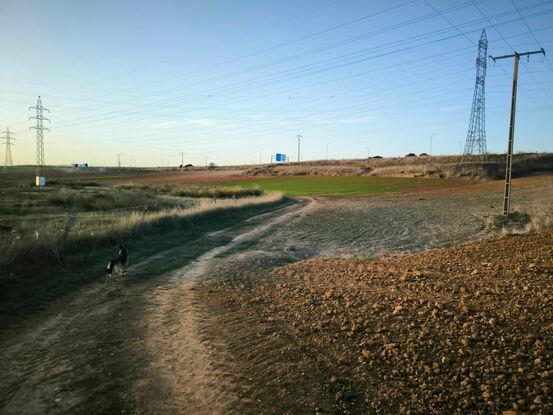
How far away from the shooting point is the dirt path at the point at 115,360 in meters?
5.36

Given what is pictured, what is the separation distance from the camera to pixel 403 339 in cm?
600

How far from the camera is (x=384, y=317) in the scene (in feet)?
22.5

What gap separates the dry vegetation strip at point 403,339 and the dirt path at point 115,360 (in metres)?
0.68

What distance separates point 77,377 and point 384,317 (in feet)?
17.4

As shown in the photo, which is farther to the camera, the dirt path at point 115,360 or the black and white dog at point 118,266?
the black and white dog at point 118,266

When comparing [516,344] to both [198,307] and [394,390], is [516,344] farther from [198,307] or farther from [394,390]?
[198,307]

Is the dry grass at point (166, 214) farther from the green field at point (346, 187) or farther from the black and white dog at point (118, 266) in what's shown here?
the green field at point (346, 187)

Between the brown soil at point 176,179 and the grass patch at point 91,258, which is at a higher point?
the brown soil at point 176,179

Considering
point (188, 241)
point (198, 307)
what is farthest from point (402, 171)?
point (198, 307)

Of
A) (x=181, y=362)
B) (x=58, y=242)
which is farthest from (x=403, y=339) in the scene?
(x=58, y=242)

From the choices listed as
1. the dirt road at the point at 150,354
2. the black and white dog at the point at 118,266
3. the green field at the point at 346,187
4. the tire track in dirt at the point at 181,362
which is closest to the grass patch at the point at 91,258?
the black and white dog at the point at 118,266

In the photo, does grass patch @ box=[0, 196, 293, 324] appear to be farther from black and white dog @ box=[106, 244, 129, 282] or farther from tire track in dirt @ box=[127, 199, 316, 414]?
tire track in dirt @ box=[127, 199, 316, 414]

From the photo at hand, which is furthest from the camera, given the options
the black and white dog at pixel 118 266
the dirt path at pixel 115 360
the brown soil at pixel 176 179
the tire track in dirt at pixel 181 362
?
the brown soil at pixel 176 179

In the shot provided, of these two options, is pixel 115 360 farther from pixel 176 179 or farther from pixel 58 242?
pixel 176 179
